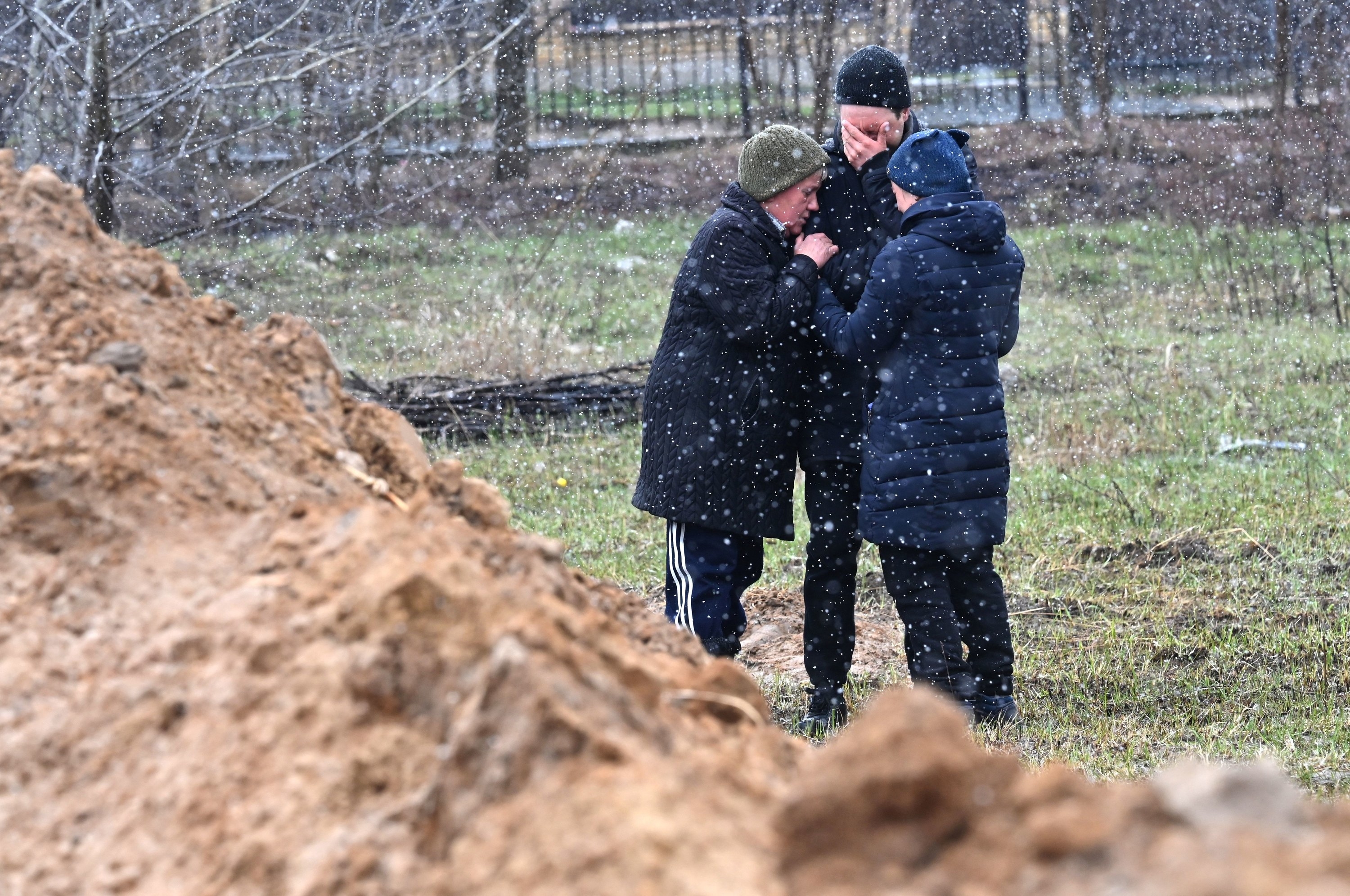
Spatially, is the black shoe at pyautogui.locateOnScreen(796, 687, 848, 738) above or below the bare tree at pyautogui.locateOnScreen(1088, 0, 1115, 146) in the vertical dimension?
below

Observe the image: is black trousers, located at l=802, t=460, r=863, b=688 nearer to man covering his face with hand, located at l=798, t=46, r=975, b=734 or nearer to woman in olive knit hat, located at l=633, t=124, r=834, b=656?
man covering his face with hand, located at l=798, t=46, r=975, b=734

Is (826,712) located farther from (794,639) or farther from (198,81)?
(198,81)

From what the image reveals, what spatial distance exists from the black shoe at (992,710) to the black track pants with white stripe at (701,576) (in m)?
0.83

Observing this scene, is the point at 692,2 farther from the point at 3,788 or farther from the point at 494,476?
the point at 3,788

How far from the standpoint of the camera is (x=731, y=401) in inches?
168

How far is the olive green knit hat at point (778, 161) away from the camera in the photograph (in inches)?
166

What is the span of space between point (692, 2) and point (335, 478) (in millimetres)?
18771

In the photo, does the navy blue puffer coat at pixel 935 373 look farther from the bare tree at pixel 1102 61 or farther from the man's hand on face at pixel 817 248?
the bare tree at pixel 1102 61

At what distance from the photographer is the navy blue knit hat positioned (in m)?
4.00

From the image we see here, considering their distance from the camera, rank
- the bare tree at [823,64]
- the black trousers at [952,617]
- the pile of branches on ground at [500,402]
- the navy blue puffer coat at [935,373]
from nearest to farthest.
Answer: the navy blue puffer coat at [935,373] → the black trousers at [952,617] → the pile of branches on ground at [500,402] → the bare tree at [823,64]

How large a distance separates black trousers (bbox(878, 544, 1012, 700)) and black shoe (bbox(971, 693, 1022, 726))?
20 millimetres

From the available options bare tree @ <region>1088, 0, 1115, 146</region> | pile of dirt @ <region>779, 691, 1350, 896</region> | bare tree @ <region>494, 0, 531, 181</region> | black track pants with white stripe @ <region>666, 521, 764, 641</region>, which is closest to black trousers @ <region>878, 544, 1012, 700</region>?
black track pants with white stripe @ <region>666, 521, 764, 641</region>

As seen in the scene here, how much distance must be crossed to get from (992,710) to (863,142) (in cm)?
182

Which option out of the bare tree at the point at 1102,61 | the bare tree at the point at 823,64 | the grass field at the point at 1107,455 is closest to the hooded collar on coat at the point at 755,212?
the grass field at the point at 1107,455
